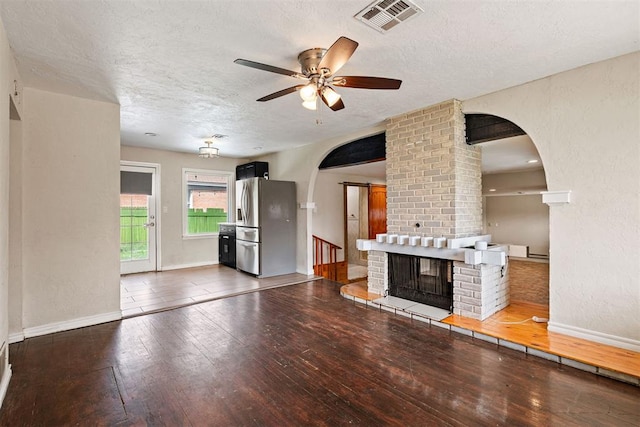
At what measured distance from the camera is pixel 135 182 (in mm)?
6211

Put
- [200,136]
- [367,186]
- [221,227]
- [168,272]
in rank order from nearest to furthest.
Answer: [200,136] < [168,272] < [221,227] < [367,186]

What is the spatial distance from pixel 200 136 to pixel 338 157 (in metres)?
2.38

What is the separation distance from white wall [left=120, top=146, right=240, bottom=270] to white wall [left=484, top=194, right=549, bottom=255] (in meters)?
7.35

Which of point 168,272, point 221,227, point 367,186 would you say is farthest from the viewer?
point 367,186

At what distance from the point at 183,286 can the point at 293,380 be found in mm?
3454

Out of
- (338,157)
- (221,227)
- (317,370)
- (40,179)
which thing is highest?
(338,157)

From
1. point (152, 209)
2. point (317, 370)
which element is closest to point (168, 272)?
point (152, 209)

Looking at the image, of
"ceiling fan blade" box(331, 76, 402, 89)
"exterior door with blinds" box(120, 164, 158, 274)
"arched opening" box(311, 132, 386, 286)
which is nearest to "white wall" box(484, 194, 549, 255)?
"arched opening" box(311, 132, 386, 286)

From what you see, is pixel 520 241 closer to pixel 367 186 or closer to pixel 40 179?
pixel 367 186

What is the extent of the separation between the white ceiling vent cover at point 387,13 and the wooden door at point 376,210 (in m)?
6.21

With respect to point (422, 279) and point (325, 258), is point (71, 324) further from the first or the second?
point (325, 258)

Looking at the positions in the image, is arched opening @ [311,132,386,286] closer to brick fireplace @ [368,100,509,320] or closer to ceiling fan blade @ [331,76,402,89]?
brick fireplace @ [368,100,509,320]

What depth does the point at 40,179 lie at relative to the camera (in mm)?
3148

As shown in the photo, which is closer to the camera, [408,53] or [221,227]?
[408,53]
